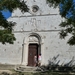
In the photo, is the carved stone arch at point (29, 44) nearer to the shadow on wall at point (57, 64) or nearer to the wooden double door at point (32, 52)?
the wooden double door at point (32, 52)

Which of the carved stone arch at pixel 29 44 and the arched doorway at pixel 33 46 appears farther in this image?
the arched doorway at pixel 33 46

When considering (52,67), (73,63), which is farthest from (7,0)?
(73,63)

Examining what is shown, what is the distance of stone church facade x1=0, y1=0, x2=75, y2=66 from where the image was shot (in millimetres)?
17422

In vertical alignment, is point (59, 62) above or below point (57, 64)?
above

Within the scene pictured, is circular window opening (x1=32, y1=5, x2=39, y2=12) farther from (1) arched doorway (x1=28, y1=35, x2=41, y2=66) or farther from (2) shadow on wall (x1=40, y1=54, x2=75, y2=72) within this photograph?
(2) shadow on wall (x1=40, y1=54, x2=75, y2=72)

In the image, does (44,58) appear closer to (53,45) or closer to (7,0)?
(53,45)

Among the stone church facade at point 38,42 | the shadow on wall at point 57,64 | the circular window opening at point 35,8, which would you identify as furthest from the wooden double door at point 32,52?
the circular window opening at point 35,8

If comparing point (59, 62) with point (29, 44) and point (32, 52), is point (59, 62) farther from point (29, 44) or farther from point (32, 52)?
point (29, 44)

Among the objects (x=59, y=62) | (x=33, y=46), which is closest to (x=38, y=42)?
(x=33, y=46)

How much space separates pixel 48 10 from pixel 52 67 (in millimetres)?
6544

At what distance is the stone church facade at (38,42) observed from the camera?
17.4m

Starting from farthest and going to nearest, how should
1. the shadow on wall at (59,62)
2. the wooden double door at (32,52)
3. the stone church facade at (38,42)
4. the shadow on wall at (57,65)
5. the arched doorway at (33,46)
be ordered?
1. the arched doorway at (33,46)
2. the wooden double door at (32,52)
3. the stone church facade at (38,42)
4. the shadow on wall at (59,62)
5. the shadow on wall at (57,65)

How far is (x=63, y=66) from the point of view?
54.7 feet

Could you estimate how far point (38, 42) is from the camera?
60.6 ft
